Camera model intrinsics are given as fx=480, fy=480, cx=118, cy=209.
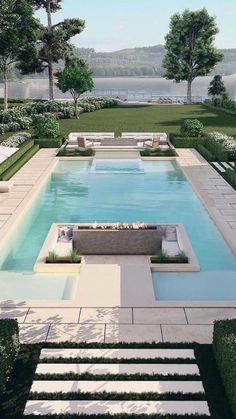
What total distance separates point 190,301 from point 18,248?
7.25 m

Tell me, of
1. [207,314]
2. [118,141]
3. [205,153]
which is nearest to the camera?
[207,314]

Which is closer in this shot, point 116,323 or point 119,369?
point 119,369

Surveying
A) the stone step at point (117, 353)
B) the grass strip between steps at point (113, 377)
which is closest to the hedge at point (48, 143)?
the stone step at point (117, 353)

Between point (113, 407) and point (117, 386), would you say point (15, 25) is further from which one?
point (113, 407)

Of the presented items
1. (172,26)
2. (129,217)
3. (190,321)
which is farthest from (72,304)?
(172,26)

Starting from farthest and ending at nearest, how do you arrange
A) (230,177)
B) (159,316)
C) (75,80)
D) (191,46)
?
(191,46) → (75,80) → (230,177) → (159,316)

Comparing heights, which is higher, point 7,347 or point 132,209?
point 7,347

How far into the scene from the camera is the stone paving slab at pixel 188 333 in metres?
10.6

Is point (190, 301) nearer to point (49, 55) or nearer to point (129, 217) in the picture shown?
point (129, 217)

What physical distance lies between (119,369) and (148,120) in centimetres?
4593

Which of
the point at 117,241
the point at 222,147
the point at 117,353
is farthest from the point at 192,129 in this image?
the point at 117,353

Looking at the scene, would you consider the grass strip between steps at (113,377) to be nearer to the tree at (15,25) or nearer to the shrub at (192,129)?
the shrub at (192,129)

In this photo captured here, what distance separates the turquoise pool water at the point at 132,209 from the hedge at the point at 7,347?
4799mm

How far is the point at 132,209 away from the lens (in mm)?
21844
